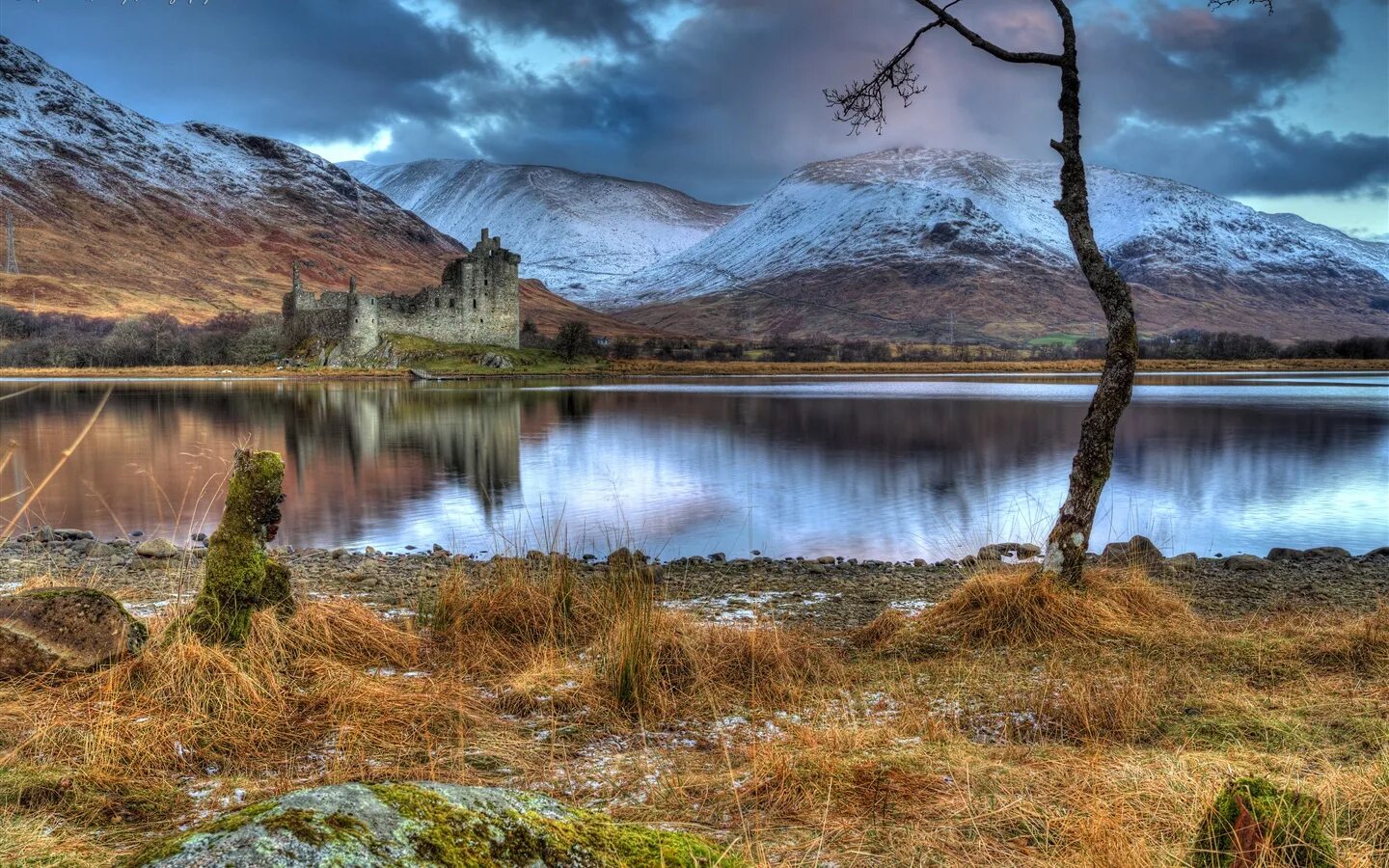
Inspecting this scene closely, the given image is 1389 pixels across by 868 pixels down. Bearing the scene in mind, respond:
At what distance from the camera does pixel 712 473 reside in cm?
2327

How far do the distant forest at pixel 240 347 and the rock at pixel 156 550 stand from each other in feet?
230

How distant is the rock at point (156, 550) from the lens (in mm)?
11664

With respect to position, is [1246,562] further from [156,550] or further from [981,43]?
[156,550]

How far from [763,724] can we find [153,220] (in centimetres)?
17886

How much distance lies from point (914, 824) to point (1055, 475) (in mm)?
20883

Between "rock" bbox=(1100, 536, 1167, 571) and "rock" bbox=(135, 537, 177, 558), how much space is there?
1206 cm

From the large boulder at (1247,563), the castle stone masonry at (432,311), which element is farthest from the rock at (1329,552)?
the castle stone masonry at (432,311)

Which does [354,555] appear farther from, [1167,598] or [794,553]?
[1167,598]

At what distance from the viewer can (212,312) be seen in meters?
110

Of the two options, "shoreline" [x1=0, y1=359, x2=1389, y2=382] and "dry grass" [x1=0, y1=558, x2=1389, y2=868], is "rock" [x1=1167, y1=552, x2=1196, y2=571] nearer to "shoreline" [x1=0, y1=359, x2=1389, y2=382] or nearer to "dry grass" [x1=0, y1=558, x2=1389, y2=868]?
"dry grass" [x1=0, y1=558, x2=1389, y2=868]

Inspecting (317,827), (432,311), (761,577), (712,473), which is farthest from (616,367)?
(317,827)

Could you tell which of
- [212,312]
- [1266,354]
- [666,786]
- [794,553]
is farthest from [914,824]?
[1266,354]

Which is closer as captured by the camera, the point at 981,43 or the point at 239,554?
the point at 239,554

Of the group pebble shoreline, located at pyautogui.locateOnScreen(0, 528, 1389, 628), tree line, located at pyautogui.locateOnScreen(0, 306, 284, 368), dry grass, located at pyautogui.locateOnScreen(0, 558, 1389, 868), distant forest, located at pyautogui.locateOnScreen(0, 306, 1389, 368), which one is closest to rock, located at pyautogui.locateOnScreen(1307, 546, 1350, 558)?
pebble shoreline, located at pyautogui.locateOnScreen(0, 528, 1389, 628)
